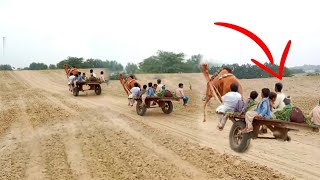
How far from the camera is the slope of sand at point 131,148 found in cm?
984

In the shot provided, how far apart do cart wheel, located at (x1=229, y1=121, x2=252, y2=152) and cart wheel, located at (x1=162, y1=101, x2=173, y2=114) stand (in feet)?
29.6

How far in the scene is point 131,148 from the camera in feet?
39.0

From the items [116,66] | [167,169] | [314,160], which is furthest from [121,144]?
[116,66]

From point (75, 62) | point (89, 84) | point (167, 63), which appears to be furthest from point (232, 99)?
point (75, 62)

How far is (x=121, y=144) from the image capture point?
1235 cm

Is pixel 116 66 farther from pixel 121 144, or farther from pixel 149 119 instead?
pixel 121 144

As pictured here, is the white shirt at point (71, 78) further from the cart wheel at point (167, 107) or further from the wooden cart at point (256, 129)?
the wooden cart at point (256, 129)

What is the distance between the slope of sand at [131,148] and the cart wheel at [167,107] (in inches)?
15.9

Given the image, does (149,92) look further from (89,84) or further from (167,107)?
(89,84)

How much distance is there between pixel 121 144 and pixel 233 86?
4.39 meters

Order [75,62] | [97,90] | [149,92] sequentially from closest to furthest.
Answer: [149,92], [97,90], [75,62]

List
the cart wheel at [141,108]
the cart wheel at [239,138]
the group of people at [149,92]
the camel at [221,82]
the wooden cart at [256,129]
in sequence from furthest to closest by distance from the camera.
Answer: the cart wheel at [141,108] < the group of people at [149,92] < the camel at [221,82] < the cart wheel at [239,138] < the wooden cart at [256,129]

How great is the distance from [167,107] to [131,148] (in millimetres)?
7198

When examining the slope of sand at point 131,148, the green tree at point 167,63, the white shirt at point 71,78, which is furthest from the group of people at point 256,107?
the green tree at point 167,63
